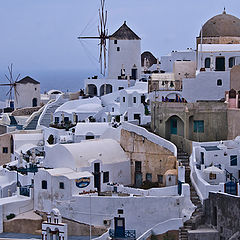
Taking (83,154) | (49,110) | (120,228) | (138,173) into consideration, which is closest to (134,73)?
(49,110)

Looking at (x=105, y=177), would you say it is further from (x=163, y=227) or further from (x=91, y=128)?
(x=91, y=128)

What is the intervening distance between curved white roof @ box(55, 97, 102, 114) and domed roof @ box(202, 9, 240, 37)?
11.5m

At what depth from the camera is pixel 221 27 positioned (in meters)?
67.3

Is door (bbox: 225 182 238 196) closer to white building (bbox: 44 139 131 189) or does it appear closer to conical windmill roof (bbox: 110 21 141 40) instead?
white building (bbox: 44 139 131 189)

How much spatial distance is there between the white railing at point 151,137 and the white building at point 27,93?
27.4 meters

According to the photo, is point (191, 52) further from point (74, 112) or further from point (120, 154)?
point (120, 154)

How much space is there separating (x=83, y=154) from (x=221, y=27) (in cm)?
2263

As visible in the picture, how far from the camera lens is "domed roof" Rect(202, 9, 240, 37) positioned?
6706cm

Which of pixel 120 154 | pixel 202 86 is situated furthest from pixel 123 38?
pixel 120 154

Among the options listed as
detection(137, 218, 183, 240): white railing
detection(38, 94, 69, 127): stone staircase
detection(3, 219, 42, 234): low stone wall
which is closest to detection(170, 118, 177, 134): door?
detection(137, 218, 183, 240): white railing

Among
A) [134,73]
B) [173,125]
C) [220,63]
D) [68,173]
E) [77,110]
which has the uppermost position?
[220,63]

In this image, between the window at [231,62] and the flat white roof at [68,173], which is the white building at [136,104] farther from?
the flat white roof at [68,173]

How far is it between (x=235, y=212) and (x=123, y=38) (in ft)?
106

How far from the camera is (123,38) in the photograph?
71250 millimetres
